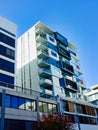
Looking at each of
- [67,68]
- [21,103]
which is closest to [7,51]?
[21,103]

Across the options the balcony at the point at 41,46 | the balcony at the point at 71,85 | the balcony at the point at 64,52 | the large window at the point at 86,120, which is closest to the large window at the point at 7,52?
the balcony at the point at 41,46

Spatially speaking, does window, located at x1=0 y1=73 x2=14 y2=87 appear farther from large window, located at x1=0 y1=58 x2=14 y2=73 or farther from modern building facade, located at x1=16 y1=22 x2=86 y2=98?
modern building facade, located at x1=16 y1=22 x2=86 y2=98

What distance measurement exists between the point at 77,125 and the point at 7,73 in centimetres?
1776

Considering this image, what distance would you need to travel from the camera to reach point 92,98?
245 feet

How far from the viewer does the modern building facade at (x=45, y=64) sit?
49.5 meters

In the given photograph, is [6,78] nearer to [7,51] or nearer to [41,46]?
[7,51]

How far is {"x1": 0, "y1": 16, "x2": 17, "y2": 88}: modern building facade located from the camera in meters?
36.2

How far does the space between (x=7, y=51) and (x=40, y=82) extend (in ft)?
41.0

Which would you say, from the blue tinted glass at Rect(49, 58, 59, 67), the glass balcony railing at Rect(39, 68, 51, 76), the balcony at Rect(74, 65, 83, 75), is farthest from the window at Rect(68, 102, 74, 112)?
the balcony at Rect(74, 65, 83, 75)

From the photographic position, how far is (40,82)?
47719 millimetres

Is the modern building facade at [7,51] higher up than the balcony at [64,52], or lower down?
lower down

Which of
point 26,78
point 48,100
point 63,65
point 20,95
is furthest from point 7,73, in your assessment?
point 63,65

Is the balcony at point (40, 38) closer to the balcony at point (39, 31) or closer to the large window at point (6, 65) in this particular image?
the balcony at point (39, 31)

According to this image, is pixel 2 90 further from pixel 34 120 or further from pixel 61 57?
pixel 61 57
